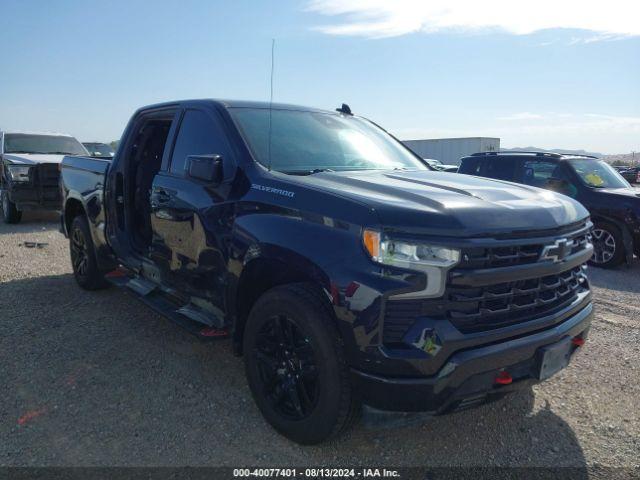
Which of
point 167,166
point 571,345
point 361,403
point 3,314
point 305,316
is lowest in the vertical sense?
point 3,314

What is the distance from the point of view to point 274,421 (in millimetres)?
2988

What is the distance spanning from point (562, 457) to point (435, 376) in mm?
1105

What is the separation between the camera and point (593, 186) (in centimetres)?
792

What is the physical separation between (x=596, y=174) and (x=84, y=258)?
7.41m

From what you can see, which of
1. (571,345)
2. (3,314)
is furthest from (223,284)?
(3,314)

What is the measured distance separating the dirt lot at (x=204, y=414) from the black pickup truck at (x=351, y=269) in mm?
332

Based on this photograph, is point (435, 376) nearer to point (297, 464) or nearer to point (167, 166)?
point (297, 464)

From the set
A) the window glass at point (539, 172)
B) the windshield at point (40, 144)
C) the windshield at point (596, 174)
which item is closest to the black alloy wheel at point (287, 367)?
the window glass at point (539, 172)

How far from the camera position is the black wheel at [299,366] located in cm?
257

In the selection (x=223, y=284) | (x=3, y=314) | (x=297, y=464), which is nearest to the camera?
(x=297, y=464)

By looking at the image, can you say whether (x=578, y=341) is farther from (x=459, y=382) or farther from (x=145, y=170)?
(x=145, y=170)

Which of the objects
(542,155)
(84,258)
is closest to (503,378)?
(84,258)

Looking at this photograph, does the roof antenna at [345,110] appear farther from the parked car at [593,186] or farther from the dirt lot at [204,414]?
the parked car at [593,186]

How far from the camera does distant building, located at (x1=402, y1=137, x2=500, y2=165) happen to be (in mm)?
31250
